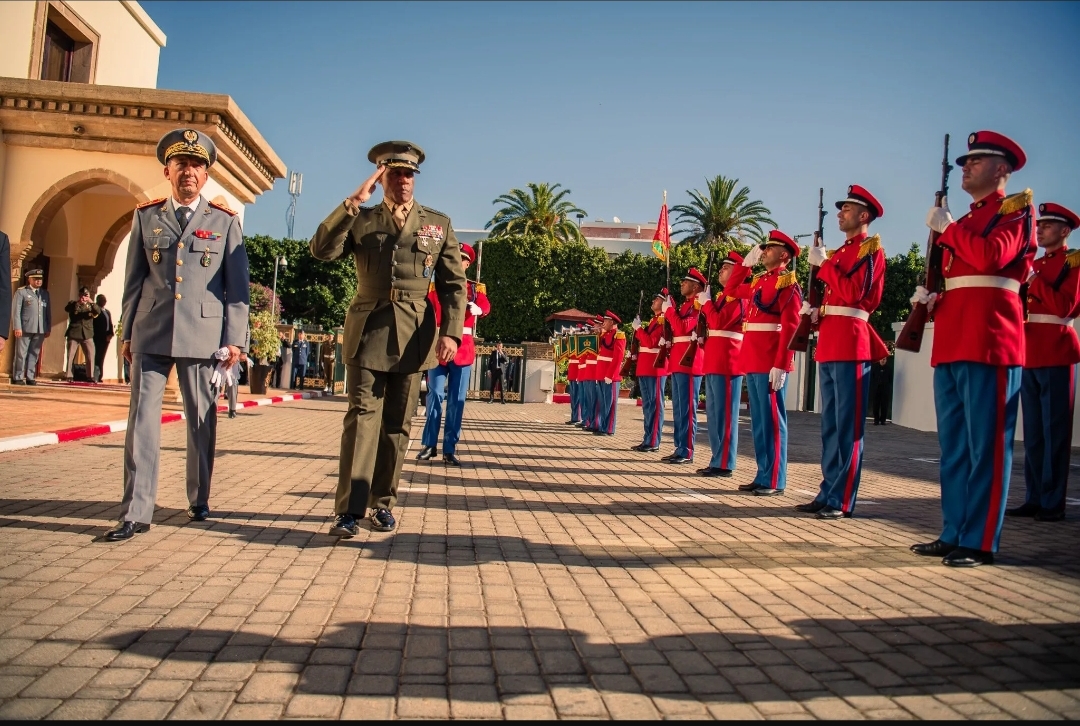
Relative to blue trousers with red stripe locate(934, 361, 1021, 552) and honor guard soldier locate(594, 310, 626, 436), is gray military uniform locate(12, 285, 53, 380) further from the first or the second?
blue trousers with red stripe locate(934, 361, 1021, 552)

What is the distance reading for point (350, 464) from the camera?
215 inches

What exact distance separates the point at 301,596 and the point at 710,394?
6.56 meters

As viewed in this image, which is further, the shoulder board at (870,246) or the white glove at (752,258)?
the white glove at (752,258)

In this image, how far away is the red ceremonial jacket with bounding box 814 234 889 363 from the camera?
6.87 m

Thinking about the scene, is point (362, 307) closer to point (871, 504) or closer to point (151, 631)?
point (151, 631)

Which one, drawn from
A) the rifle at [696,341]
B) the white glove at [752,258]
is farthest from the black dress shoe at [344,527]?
the rifle at [696,341]

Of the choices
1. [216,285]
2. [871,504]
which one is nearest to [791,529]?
[871,504]

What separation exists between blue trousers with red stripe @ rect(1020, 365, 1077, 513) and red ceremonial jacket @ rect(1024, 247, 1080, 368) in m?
0.13

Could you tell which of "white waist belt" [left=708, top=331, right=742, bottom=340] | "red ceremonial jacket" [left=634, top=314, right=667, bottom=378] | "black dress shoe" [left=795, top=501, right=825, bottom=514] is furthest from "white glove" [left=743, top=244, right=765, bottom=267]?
"red ceremonial jacket" [left=634, top=314, right=667, bottom=378]

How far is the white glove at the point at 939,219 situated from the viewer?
556 centimetres

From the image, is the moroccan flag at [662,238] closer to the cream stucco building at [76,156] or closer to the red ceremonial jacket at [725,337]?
the cream stucco building at [76,156]

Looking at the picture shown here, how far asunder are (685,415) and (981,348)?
6264 millimetres

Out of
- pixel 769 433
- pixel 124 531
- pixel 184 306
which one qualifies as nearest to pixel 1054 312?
pixel 769 433

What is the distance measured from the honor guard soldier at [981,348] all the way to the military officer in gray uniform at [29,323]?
16051mm
